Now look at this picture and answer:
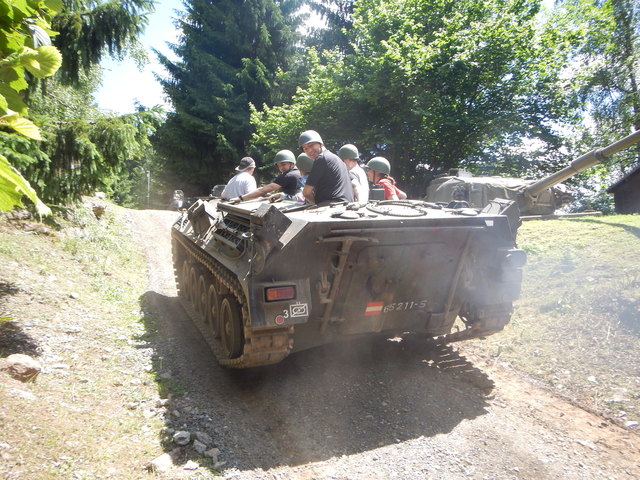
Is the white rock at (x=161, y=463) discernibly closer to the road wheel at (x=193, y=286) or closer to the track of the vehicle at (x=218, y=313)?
the track of the vehicle at (x=218, y=313)

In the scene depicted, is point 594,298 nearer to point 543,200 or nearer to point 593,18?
point 543,200

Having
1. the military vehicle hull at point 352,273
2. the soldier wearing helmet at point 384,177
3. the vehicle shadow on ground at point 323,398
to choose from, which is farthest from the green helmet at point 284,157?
the vehicle shadow on ground at point 323,398

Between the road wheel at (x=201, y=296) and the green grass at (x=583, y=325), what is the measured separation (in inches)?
144

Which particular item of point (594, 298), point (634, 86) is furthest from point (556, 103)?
point (594, 298)

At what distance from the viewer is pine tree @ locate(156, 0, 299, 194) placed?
2534 centimetres

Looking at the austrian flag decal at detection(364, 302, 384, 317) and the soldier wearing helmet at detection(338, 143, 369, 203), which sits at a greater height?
the soldier wearing helmet at detection(338, 143, 369, 203)

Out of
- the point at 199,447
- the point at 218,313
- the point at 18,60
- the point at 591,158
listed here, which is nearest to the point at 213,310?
the point at 218,313

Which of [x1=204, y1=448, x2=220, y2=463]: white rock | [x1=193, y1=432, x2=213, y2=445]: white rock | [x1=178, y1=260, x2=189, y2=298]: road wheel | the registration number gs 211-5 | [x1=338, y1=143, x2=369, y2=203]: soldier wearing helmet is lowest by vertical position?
[x1=204, y1=448, x2=220, y2=463]: white rock

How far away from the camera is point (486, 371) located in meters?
5.29

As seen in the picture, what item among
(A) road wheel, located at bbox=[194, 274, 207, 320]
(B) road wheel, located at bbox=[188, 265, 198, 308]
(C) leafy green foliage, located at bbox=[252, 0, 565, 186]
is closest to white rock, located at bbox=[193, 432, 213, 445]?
(A) road wheel, located at bbox=[194, 274, 207, 320]

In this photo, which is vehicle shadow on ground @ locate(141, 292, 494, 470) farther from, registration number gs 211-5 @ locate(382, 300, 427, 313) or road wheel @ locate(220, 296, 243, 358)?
registration number gs 211-5 @ locate(382, 300, 427, 313)

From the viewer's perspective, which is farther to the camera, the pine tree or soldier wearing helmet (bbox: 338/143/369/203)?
the pine tree

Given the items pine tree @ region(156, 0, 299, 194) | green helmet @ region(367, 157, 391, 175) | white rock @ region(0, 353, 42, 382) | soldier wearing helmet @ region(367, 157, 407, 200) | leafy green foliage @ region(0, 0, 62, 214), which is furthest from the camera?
pine tree @ region(156, 0, 299, 194)

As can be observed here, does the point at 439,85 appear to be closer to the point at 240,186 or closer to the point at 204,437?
the point at 240,186
